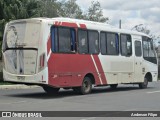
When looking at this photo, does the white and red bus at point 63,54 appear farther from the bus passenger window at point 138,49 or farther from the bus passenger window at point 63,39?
the bus passenger window at point 138,49

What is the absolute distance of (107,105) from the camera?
1519 cm

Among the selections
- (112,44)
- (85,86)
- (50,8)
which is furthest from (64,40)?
(50,8)

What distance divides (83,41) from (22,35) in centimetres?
302

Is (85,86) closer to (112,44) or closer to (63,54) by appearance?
(63,54)

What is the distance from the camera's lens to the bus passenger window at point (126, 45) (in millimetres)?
22559

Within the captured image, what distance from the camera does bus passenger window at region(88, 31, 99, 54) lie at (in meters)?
20.1

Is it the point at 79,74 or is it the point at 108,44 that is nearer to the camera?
the point at 79,74

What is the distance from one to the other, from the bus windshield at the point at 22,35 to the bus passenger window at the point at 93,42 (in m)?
3.27

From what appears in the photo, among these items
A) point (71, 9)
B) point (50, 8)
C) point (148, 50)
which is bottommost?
point (148, 50)

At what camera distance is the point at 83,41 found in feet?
64.3

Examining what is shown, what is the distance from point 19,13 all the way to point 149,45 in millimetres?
10475

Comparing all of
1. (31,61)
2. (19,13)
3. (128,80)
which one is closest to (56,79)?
(31,61)

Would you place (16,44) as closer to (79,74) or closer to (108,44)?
(79,74)

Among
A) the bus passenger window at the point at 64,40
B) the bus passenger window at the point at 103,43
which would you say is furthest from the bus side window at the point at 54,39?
the bus passenger window at the point at 103,43
